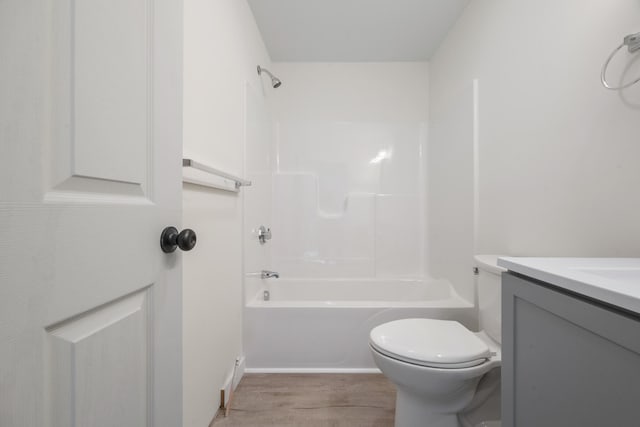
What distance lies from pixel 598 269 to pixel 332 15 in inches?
78.1

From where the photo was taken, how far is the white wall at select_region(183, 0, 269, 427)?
105 centimetres

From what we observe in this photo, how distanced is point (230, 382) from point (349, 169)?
1834 millimetres

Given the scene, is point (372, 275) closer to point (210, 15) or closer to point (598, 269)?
point (598, 269)

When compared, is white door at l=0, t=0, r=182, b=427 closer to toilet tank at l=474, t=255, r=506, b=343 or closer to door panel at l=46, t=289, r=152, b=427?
door panel at l=46, t=289, r=152, b=427

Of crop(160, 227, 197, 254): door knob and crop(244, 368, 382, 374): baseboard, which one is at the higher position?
crop(160, 227, 197, 254): door knob

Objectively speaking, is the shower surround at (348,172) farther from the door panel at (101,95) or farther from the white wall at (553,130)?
the door panel at (101,95)

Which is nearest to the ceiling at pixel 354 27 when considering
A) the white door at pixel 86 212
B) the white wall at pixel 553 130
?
the white wall at pixel 553 130

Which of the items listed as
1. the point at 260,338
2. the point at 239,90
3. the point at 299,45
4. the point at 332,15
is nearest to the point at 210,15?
the point at 239,90

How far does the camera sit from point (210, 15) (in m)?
1.21

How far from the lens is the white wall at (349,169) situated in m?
2.41

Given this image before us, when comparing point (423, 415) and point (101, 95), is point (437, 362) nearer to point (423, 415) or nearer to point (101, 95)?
point (423, 415)

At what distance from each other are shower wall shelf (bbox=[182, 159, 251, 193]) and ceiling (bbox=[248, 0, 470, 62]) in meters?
1.26

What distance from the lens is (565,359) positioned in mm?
529

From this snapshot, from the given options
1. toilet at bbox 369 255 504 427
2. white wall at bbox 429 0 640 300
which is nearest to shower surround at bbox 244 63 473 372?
white wall at bbox 429 0 640 300
